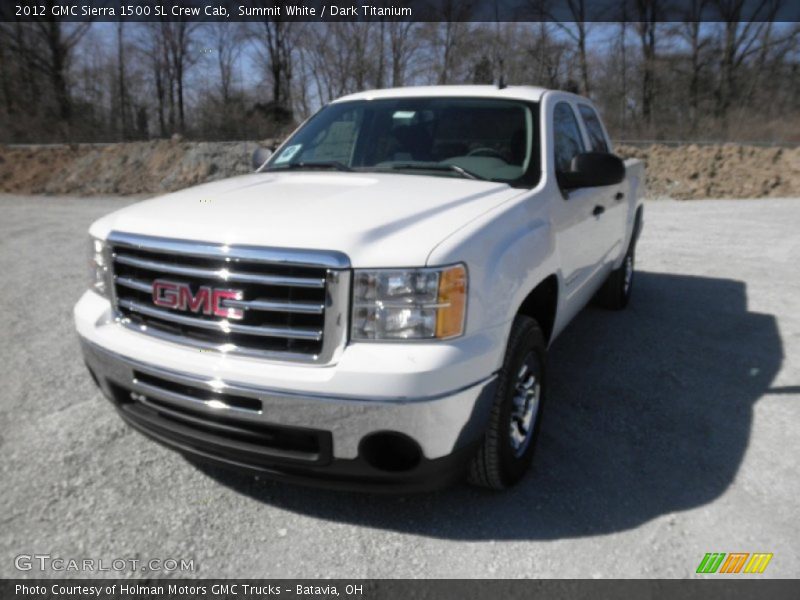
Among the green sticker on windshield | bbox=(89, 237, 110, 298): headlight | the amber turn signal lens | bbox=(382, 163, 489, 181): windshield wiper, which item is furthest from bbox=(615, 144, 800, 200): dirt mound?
bbox=(89, 237, 110, 298): headlight

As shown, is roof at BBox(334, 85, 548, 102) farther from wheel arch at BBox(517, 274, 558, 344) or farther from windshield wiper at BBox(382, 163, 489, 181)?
wheel arch at BBox(517, 274, 558, 344)

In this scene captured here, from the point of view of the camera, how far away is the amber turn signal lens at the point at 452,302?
7.50ft

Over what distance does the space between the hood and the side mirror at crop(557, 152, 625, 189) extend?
46 cm

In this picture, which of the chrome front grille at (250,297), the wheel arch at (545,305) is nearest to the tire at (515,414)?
the wheel arch at (545,305)

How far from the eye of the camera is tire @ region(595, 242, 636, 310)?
5.55m

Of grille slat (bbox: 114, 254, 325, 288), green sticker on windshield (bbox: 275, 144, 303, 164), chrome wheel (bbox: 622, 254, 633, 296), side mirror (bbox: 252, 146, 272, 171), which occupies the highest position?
green sticker on windshield (bbox: 275, 144, 303, 164)

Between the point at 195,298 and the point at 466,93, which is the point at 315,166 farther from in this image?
the point at 195,298

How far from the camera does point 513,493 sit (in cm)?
295

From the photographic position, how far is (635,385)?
4.18 meters

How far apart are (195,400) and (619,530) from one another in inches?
70.7

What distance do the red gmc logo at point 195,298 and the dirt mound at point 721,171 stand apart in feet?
57.9

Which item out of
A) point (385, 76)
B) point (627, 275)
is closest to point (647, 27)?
point (385, 76)

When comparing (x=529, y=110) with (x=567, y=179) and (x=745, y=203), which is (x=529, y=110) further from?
(x=745, y=203)

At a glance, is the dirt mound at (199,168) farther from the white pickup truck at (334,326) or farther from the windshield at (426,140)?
the white pickup truck at (334,326)
